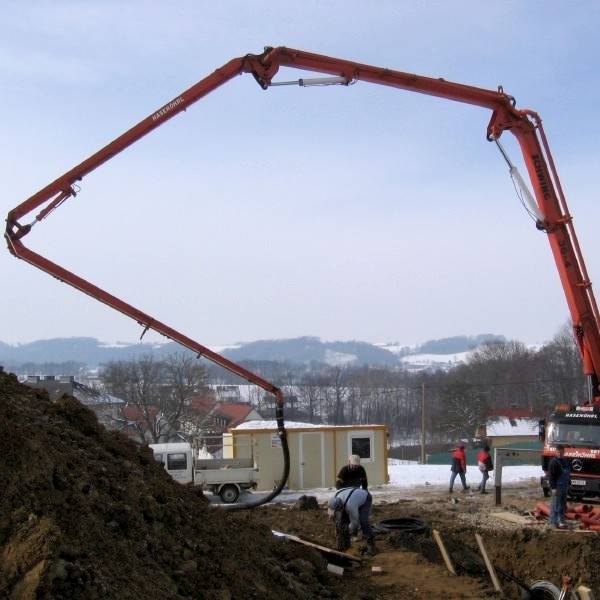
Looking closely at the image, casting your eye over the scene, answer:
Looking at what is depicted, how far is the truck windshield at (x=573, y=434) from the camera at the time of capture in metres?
15.8

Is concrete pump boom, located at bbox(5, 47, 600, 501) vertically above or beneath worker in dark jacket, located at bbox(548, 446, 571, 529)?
above

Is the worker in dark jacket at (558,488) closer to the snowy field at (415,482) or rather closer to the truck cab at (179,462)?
the snowy field at (415,482)

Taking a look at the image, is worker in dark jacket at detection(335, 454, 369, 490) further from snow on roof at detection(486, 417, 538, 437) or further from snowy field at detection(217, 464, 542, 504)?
snow on roof at detection(486, 417, 538, 437)

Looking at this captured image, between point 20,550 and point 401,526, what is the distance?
838 cm

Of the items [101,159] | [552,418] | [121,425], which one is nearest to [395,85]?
[101,159]

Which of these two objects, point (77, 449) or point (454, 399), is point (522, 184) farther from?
point (454, 399)

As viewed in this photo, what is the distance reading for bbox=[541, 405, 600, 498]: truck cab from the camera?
15.6 metres

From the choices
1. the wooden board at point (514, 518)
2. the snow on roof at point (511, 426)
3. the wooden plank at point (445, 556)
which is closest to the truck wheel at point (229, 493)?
the wooden board at point (514, 518)

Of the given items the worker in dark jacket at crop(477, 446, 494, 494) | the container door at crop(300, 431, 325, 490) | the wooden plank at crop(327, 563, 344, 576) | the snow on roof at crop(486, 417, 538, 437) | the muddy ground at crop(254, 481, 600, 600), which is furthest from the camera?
the snow on roof at crop(486, 417, 538, 437)

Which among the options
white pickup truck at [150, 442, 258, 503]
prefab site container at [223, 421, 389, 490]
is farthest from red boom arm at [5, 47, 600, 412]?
prefab site container at [223, 421, 389, 490]

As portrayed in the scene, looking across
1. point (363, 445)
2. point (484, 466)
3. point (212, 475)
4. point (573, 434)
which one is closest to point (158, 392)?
point (363, 445)

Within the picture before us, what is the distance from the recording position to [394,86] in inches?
600

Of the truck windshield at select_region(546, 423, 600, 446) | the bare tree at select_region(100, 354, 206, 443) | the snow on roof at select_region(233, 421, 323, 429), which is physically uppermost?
the bare tree at select_region(100, 354, 206, 443)

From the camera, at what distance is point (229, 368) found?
1553 centimetres
